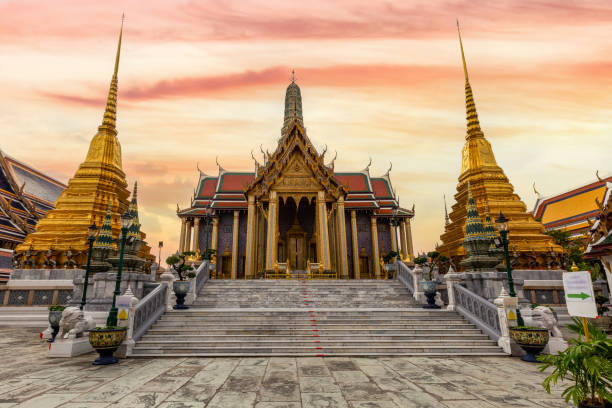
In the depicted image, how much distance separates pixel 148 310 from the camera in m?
9.75

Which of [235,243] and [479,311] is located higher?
[235,243]

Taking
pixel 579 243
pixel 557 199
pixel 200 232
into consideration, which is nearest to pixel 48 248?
pixel 200 232

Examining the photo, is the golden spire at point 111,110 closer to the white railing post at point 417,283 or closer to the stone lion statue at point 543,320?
the white railing post at point 417,283

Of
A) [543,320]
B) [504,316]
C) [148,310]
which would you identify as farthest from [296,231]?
[543,320]

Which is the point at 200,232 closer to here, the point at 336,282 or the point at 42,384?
the point at 336,282

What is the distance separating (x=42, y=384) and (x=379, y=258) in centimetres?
2442

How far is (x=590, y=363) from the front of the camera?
10.9 ft

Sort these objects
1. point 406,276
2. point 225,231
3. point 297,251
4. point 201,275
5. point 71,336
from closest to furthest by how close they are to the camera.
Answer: point 71,336, point 201,275, point 406,276, point 297,251, point 225,231

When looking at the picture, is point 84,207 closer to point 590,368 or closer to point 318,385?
point 318,385

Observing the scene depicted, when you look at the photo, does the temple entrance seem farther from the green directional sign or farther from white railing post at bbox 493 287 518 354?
the green directional sign

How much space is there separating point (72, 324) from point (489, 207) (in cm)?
2347

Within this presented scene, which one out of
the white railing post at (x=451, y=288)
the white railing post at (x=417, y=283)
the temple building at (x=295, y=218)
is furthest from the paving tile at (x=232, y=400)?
the temple building at (x=295, y=218)

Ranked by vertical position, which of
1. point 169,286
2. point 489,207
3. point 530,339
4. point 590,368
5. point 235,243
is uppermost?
point 489,207

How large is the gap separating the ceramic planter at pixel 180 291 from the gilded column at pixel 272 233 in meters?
8.99
